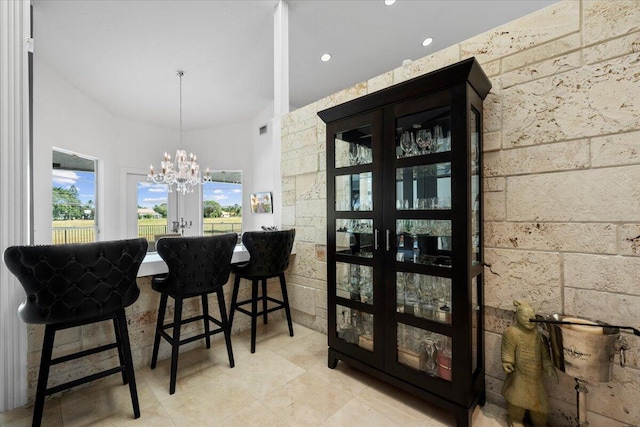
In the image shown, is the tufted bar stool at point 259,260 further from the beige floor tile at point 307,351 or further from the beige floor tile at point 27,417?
the beige floor tile at point 27,417

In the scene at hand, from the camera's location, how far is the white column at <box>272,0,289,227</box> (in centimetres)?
311

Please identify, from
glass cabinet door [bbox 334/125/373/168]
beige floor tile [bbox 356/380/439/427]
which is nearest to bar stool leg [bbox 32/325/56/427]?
beige floor tile [bbox 356/380/439/427]

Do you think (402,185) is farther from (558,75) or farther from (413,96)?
(558,75)

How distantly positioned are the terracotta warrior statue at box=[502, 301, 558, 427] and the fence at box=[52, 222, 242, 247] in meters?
4.18

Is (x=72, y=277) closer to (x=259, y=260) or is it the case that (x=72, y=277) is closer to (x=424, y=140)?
(x=259, y=260)

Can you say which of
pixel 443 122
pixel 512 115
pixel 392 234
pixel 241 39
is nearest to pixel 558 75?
pixel 512 115

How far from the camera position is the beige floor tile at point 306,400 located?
1.63 m

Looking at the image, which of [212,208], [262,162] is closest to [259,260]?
[262,162]

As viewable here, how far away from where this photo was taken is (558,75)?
1.49 meters

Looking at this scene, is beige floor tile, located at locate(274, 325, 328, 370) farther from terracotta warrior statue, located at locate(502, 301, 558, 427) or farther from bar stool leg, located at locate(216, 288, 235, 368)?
terracotta warrior statue, located at locate(502, 301, 558, 427)

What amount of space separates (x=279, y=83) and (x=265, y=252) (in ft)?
6.80

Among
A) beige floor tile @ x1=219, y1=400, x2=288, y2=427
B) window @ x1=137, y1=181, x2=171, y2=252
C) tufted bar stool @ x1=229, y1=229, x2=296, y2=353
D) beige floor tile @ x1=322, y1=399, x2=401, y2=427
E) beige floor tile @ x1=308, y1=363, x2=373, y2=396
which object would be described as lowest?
beige floor tile @ x1=322, y1=399, x2=401, y2=427

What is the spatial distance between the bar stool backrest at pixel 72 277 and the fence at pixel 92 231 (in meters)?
2.58

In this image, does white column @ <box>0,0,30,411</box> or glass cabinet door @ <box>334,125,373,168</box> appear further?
glass cabinet door @ <box>334,125,373,168</box>
